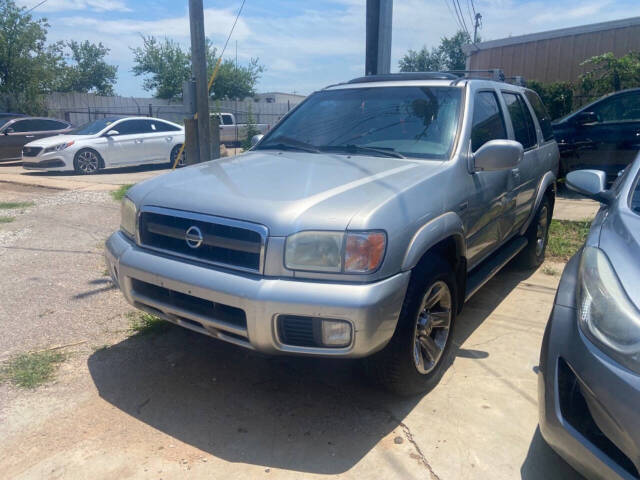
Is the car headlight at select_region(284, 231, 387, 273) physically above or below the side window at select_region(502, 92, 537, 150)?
below

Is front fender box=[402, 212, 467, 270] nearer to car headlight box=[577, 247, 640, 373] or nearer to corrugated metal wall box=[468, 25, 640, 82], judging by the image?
car headlight box=[577, 247, 640, 373]

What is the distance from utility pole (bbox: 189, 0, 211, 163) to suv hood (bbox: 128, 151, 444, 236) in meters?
3.61

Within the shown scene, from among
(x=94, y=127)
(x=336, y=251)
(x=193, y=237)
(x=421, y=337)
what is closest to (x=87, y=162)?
(x=94, y=127)

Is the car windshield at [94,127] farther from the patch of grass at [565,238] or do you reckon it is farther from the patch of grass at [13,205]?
the patch of grass at [565,238]

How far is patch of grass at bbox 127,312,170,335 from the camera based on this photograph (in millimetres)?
3953

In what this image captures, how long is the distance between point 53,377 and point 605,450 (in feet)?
9.76

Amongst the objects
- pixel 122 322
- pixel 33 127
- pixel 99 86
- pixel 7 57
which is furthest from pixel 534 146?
pixel 99 86

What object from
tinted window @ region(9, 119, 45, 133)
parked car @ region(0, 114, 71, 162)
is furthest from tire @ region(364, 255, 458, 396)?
tinted window @ region(9, 119, 45, 133)

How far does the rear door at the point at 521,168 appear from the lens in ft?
14.2

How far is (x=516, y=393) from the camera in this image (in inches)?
126

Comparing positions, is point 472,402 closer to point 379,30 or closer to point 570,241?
point 570,241

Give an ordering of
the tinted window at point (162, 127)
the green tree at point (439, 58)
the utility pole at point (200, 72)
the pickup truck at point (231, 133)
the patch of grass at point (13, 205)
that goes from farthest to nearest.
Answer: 1. the green tree at point (439, 58)
2. the pickup truck at point (231, 133)
3. the tinted window at point (162, 127)
4. the patch of grass at point (13, 205)
5. the utility pole at point (200, 72)

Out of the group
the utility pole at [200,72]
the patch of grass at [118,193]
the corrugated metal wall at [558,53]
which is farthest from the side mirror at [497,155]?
the corrugated metal wall at [558,53]

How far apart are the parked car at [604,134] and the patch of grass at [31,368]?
814 cm
